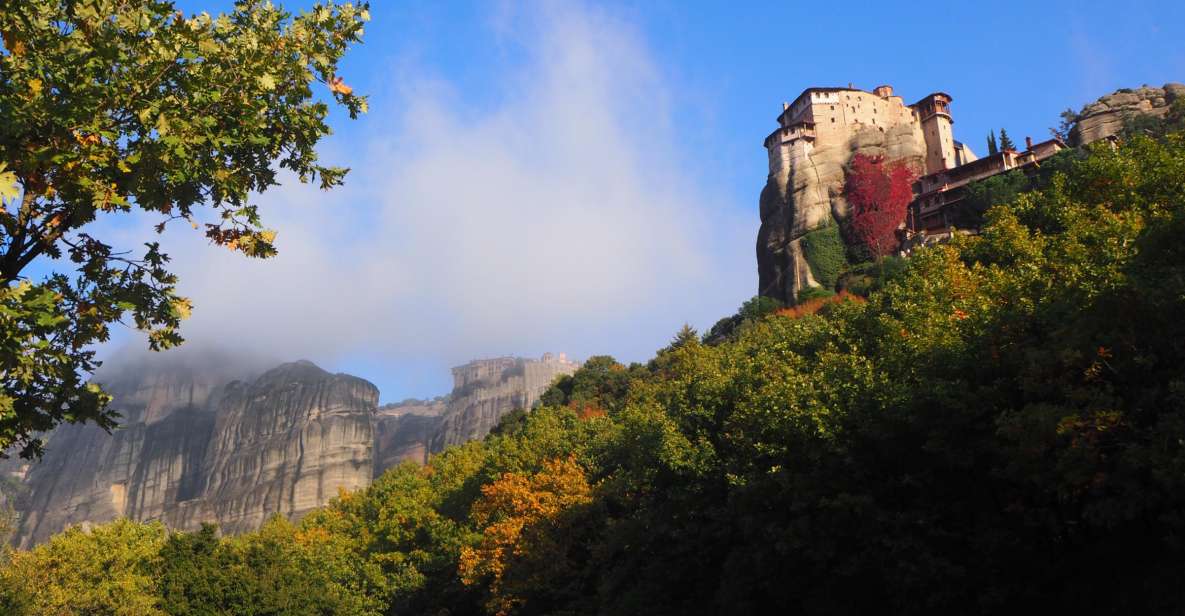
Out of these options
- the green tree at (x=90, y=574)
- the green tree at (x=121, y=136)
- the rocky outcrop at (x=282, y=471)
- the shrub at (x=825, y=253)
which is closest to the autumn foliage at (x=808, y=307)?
the shrub at (x=825, y=253)

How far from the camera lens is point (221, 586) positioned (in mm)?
46344

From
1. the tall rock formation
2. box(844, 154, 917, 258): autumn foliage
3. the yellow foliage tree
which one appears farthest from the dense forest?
the tall rock formation

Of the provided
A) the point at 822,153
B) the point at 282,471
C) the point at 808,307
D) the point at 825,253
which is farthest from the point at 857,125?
the point at 282,471

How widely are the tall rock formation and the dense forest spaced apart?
45538mm

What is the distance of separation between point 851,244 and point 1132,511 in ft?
228

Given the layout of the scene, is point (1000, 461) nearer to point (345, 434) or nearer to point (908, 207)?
point (908, 207)

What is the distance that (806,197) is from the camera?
3442 inches

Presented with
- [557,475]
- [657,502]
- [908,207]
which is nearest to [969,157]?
[908,207]

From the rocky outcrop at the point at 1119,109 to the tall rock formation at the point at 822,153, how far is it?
12.4 metres

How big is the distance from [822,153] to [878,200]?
927 cm

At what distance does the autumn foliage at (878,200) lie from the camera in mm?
81438

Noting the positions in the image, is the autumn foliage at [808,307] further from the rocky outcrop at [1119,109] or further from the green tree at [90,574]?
the green tree at [90,574]

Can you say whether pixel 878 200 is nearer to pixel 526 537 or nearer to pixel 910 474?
pixel 526 537

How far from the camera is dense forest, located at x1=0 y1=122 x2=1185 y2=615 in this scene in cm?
1725
